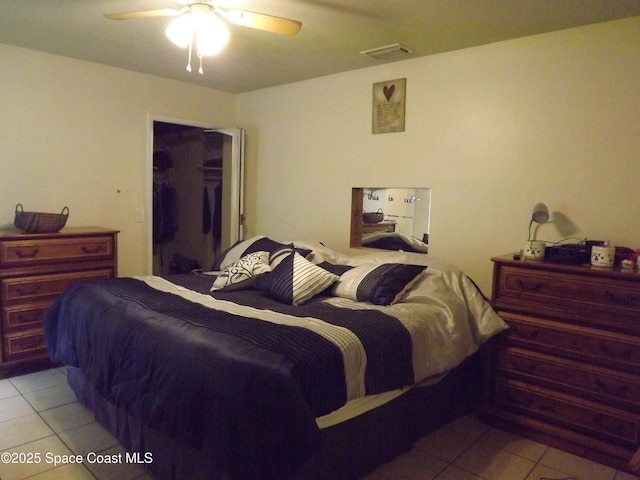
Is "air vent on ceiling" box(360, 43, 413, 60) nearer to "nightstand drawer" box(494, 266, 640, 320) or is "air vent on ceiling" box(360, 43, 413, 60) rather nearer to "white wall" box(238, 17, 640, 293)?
"white wall" box(238, 17, 640, 293)

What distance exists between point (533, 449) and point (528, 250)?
3.57ft

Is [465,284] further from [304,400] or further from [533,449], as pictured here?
[304,400]

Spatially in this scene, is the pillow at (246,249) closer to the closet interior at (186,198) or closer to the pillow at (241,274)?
the pillow at (241,274)

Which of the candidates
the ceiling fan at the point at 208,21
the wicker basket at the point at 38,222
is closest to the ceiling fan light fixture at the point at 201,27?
the ceiling fan at the point at 208,21

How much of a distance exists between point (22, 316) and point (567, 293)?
350 cm

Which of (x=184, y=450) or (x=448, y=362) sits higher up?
(x=448, y=362)

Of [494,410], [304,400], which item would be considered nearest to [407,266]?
[494,410]

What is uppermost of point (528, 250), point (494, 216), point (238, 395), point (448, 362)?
point (494, 216)

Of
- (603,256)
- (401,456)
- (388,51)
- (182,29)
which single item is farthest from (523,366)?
(182,29)

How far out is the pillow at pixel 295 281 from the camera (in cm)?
260

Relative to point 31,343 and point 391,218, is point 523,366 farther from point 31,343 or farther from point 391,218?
point 31,343

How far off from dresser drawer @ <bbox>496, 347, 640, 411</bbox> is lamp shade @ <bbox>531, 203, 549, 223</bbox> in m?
0.77

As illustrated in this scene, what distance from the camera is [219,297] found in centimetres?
264

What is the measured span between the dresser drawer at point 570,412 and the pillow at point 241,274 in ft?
5.37
